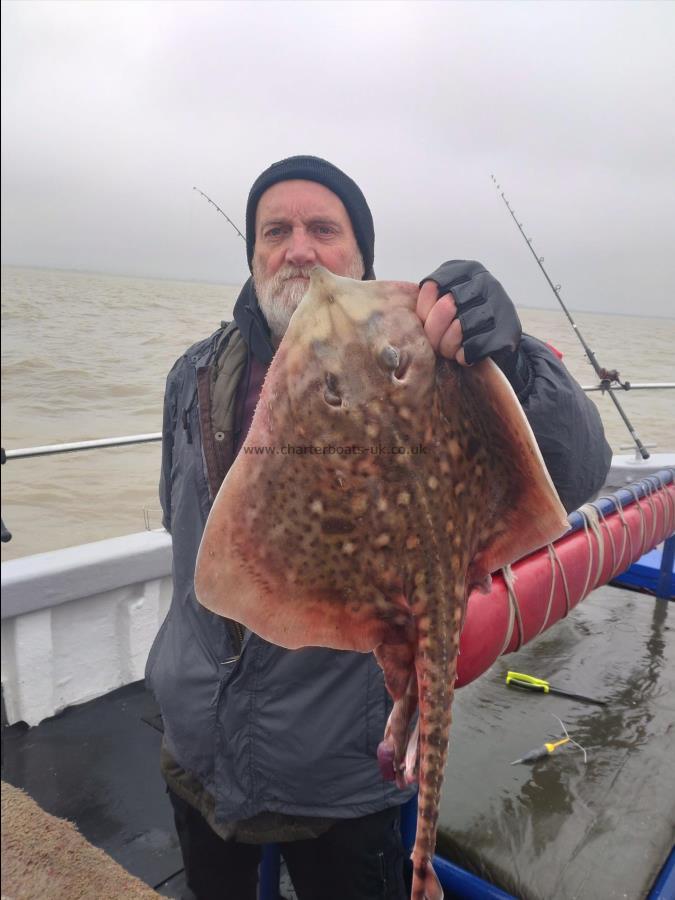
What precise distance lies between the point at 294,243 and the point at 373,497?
91 cm

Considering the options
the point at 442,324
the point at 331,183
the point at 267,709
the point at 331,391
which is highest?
the point at 331,183

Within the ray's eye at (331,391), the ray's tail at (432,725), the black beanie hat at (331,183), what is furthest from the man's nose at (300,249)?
the ray's tail at (432,725)

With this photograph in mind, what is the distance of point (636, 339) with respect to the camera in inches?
190

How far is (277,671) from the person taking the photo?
1.79 m

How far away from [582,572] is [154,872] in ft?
6.27

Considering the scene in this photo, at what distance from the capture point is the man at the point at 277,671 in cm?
178

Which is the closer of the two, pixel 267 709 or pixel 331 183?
pixel 267 709

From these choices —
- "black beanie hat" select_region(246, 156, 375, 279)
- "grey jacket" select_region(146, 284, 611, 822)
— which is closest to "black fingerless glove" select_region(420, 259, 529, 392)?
"grey jacket" select_region(146, 284, 611, 822)

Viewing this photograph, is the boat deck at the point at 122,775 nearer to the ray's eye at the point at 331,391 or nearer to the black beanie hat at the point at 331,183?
the ray's eye at the point at 331,391

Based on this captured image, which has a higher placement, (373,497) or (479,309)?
(479,309)

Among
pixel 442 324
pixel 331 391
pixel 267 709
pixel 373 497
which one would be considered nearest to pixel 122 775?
pixel 267 709

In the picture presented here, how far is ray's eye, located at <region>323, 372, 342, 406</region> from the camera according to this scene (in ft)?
4.14

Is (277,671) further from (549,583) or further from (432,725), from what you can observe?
(549,583)

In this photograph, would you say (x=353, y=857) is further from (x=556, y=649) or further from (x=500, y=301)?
(x=556, y=649)
